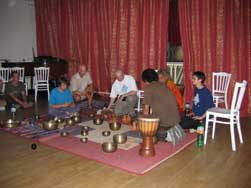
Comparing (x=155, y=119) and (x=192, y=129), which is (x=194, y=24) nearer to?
(x=192, y=129)

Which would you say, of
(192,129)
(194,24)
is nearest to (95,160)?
(192,129)

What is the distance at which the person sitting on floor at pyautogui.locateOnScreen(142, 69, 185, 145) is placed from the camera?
136 inches

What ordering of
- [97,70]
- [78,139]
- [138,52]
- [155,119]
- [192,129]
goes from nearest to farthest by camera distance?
[155,119]
[78,139]
[192,129]
[138,52]
[97,70]

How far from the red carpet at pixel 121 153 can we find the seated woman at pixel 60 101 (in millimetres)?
875

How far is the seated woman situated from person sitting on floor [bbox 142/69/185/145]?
1686mm

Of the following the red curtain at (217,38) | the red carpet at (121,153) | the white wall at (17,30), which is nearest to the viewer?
the red carpet at (121,153)

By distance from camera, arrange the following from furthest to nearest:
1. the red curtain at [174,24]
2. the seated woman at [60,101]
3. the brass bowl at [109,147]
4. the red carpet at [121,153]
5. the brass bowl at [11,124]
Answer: the red curtain at [174,24], the seated woman at [60,101], the brass bowl at [11,124], the brass bowl at [109,147], the red carpet at [121,153]

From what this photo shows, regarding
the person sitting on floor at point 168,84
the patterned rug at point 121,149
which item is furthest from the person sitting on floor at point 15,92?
the person sitting on floor at point 168,84

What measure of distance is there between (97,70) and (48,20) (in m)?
2.10

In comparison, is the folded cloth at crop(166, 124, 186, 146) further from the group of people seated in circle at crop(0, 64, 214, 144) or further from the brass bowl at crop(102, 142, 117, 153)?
the brass bowl at crop(102, 142, 117, 153)

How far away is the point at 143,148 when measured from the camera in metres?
3.17

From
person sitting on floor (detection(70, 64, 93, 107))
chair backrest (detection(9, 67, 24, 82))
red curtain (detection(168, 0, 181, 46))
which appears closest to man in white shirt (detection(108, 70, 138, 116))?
person sitting on floor (detection(70, 64, 93, 107))

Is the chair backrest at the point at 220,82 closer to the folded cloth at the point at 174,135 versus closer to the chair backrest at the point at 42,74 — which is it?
the folded cloth at the point at 174,135

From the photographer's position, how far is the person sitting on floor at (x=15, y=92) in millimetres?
5719
